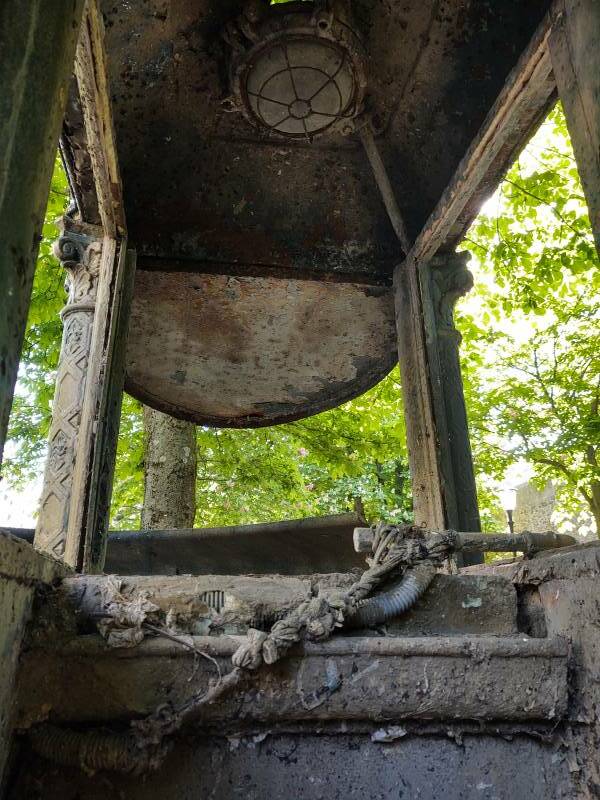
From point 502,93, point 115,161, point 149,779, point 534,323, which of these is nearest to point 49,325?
point 115,161

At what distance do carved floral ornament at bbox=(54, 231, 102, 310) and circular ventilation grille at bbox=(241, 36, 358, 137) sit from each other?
1.46m

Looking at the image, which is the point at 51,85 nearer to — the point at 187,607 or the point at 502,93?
the point at 187,607

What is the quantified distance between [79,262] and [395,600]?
2.94 metres

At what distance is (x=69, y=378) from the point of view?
3633 mm

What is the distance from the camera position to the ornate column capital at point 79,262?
12.8 feet

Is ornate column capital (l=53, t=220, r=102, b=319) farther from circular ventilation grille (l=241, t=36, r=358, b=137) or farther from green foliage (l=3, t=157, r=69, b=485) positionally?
circular ventilation grille (l=241, t=36, r=358, b=137)

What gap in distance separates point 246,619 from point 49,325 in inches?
205

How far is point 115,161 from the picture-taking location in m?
3.56

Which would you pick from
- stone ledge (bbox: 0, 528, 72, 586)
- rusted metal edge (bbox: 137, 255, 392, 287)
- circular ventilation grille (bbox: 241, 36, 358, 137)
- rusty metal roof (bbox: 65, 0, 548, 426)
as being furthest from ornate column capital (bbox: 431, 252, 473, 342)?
stone ledge (bbox: 0, 528, 72, 586)

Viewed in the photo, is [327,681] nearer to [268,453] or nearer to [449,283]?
[449,283]

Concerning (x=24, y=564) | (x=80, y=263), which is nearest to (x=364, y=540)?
(x=24, y=564)

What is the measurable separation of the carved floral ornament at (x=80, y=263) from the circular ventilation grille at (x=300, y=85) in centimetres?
146

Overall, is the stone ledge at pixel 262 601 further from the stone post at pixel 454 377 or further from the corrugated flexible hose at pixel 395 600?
the stone post at pixel 454 377

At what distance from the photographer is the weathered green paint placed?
1.46 m
